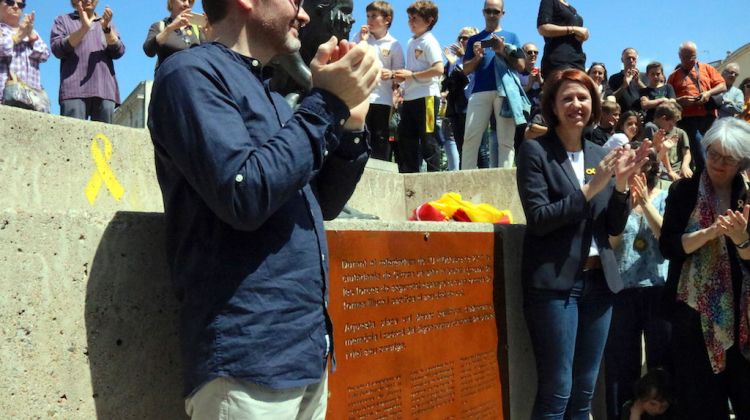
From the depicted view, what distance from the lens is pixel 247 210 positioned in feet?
5.70

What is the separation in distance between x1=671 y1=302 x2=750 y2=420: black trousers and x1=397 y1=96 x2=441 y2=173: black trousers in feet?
11.6

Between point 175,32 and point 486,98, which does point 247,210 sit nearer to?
point 175,32

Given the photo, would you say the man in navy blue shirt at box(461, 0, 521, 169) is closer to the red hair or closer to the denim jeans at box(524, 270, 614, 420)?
the red hair

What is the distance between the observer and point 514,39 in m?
7.60

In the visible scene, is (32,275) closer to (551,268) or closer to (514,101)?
(551,268)

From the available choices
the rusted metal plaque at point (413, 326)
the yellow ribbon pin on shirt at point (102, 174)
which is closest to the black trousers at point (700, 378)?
the rusted metal plaque at point (413, 326)

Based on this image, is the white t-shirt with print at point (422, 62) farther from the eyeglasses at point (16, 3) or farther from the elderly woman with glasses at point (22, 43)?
→ the eyeglasses at point (16, 3)

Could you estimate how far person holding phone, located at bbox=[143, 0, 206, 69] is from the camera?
5.58 m

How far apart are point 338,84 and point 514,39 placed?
236 inches

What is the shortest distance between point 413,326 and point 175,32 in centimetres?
326

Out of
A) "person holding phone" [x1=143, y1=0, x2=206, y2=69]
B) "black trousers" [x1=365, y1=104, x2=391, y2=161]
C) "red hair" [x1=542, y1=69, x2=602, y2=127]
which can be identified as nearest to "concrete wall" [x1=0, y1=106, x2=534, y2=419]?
"red hair" [x1=542, y1=69, x2=602, y2=127]

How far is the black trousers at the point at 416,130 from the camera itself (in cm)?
732

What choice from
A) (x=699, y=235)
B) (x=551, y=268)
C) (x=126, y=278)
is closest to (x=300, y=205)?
(x=126, y=278)

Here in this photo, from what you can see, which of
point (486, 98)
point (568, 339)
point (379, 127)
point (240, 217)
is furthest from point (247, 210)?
point (486, 98)
